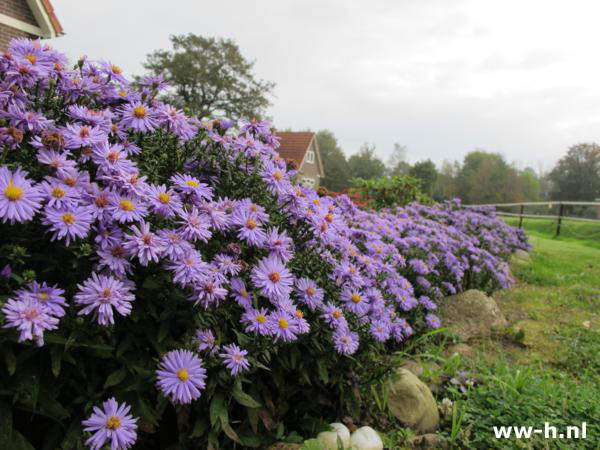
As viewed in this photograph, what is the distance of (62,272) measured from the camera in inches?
52.1

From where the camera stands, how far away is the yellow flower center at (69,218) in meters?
1.19

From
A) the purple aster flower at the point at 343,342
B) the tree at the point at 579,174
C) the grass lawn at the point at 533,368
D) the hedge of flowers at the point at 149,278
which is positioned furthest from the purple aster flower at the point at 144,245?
the tree at the point at 579,174

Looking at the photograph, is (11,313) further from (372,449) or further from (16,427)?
(372,449)

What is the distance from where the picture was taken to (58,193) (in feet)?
4.06

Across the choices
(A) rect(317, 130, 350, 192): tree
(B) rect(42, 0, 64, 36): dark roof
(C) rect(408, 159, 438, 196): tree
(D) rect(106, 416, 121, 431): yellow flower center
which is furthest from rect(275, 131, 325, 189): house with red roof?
(D) rect(106, 416, 121, 431): yellow flower center

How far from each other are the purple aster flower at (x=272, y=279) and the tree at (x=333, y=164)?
38.3 m

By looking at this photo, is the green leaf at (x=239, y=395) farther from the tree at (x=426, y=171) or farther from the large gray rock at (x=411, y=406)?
the tree at (x=426, y=171)

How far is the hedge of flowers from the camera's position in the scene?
1188 mm

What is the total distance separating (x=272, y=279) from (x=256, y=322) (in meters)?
0.16

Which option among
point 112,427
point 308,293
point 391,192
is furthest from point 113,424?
point 391,192

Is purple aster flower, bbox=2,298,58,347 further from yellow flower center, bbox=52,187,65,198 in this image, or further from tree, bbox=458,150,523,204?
tree, bbox=458,150,523,204

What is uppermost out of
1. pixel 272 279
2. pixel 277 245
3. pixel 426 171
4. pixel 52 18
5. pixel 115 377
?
pixel 52 18

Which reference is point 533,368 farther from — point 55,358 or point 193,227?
point 55,358

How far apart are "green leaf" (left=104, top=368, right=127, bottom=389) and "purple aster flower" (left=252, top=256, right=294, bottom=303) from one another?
0.48 m
